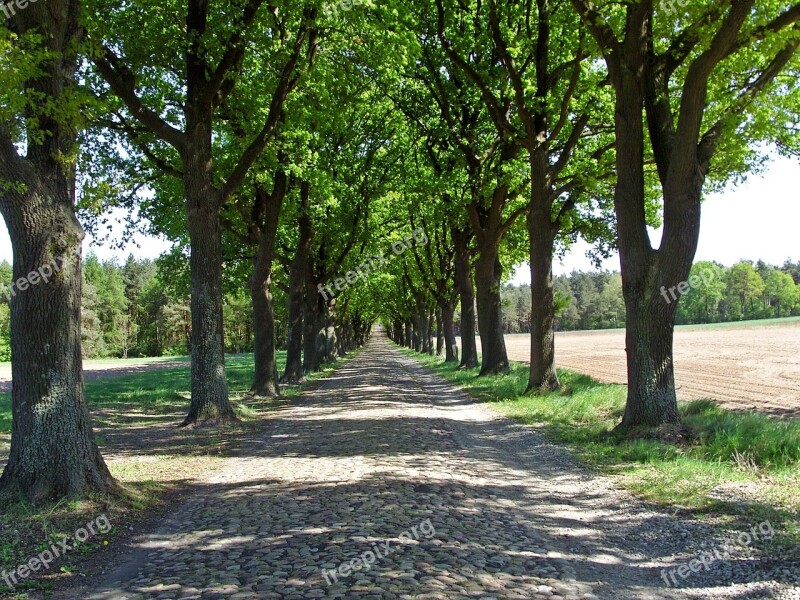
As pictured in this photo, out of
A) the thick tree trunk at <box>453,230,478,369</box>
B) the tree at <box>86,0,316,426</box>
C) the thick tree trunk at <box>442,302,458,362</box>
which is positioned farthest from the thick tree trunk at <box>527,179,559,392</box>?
the thick tree trunk at <box>442,302,458,362</box>

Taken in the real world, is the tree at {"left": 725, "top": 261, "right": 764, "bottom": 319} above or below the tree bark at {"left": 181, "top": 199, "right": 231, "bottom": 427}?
above

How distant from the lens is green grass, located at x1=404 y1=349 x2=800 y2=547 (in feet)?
20.6

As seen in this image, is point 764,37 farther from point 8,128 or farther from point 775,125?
point 8,128

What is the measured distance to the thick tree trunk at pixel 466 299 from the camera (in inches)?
1083

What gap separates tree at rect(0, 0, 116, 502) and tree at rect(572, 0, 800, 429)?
7728 millimetres

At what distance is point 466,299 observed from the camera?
2777 centimetres

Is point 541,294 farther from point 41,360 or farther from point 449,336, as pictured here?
point 449,336

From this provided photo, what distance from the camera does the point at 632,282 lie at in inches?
405

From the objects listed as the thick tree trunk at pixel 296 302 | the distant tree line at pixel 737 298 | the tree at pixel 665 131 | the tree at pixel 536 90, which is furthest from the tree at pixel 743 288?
the tree at pixel 665 131

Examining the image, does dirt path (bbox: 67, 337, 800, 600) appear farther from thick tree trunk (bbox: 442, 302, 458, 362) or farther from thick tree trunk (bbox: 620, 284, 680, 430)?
thick tree trunk (bbox: 442, 302, 458, 362)

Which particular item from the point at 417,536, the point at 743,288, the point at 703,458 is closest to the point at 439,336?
the point at 703,458

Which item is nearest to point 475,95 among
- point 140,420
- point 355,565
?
point 140,420

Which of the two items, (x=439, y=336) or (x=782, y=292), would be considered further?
(x=782, y=292)

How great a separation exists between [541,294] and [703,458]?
8371mm
